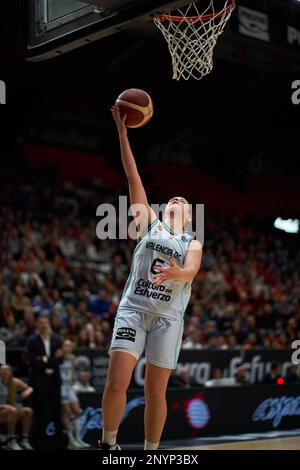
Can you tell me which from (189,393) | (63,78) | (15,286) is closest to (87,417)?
(189,393)

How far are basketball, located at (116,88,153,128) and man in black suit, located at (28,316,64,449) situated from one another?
Result: 550 centimetres

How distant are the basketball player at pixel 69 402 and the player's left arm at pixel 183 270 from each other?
229 inches

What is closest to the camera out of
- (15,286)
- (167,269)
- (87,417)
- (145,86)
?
(167,269)

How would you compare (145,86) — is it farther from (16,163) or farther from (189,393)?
(189,393)

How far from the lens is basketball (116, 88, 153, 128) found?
253 inches

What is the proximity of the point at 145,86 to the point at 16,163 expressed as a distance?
13.2 feet

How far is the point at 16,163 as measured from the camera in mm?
20594

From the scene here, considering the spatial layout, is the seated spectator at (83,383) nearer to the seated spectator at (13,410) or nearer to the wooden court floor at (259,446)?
the seated spectator at (13,410)

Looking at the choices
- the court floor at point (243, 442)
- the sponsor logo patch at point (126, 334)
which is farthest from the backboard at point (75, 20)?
the court floor at point (243, 442)

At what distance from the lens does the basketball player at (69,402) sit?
37.8 ft

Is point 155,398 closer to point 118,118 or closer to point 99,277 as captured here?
point 118,118

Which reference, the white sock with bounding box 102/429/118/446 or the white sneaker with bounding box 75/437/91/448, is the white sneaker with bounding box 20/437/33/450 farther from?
the white sock with bounding box 102/429/118/446

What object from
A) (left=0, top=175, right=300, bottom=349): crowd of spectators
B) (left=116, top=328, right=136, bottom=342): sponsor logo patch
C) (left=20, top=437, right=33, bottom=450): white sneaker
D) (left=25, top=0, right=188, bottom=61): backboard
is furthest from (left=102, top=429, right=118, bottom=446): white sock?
(left=0, top=175, right=300, bottom=349): crowd of spectators
